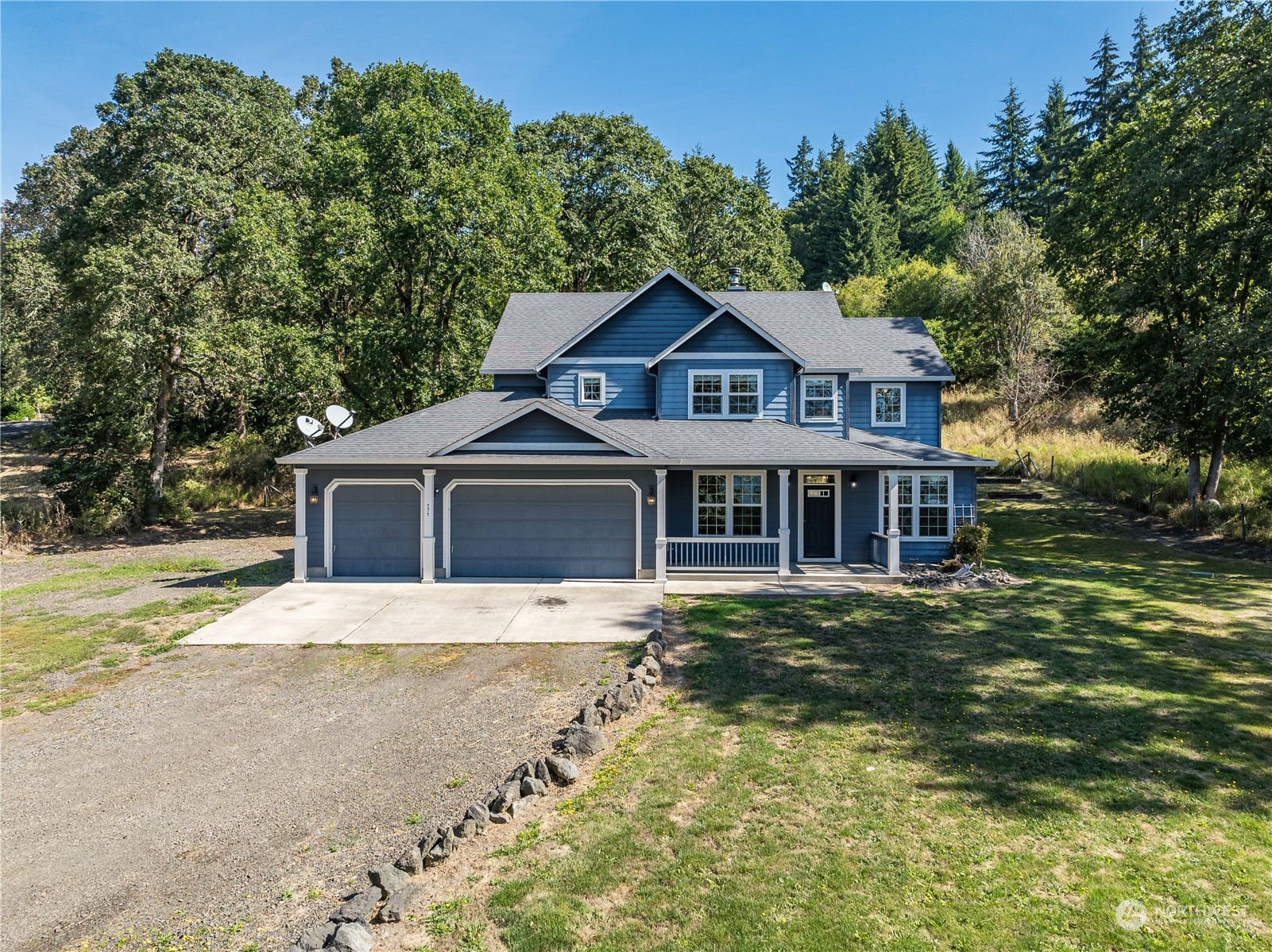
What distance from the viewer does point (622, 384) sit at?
739 inches

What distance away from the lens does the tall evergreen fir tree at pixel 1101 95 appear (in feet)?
163

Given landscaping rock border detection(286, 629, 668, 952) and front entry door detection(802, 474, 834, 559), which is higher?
front entry door detection(802, 474, 834, 559)

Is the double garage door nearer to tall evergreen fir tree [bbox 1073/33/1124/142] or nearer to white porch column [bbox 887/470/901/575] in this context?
white porch column [bbox 887/470/901/575]

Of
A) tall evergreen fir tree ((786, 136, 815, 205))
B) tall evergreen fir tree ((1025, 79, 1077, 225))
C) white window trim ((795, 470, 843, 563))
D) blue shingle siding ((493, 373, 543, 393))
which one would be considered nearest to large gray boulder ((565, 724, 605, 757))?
white window trim ((795, 470, 843, 563))

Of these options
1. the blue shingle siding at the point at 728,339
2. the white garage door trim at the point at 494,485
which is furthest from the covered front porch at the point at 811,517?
the blue shingle siding at the point at 728,339

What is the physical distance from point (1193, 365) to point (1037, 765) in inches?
685

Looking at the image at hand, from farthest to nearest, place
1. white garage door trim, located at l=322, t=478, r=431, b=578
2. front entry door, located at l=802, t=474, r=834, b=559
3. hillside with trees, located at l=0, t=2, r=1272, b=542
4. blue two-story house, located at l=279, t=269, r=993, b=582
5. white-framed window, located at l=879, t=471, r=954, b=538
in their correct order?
1. hillside with trees, located at l=0, t=2, r=1272, b=542
2. front entry door, located at l=802, t=474, r=834, b=559
3. white-framed window, located at l=879, t=471, r=954, b=538
4. white garage door trim, located at l=322, t=478, r=431, b=578
5. blue two-story house, located at l=279, t=269, r=993, b=582

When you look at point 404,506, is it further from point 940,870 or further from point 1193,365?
point 1193,365

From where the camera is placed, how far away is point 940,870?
5156 mm

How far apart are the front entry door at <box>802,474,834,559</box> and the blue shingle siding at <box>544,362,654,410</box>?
5.21 meters

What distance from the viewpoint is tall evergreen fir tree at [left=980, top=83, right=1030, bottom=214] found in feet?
188

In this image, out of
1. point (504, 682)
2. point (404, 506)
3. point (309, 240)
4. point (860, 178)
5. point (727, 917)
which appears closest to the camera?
point (727, 917)

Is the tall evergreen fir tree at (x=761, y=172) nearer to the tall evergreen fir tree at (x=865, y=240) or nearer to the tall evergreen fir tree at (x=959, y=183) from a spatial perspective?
the tall evergreen fir tree at (x=959, y=183)

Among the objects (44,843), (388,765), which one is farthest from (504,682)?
(44,843)
